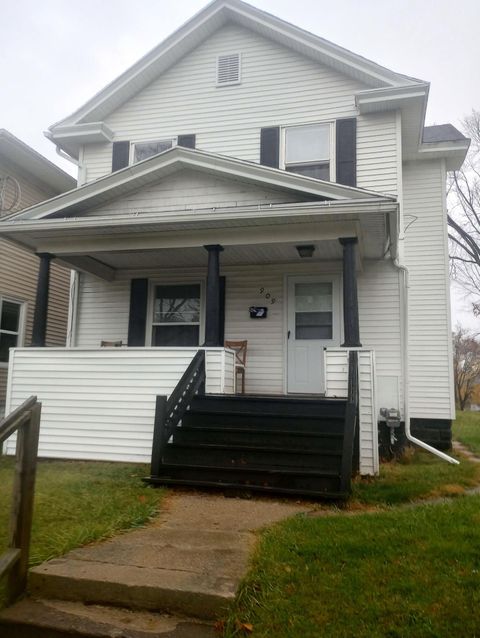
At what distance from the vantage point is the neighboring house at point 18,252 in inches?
472

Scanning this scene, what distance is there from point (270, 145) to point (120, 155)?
123 inches

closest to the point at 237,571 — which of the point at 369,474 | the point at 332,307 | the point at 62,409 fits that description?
the point at 369,474

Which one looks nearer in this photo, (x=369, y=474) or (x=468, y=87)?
(x=369, y=474)

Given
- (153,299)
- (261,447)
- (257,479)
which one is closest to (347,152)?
(153,299)

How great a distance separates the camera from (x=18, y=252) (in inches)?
493

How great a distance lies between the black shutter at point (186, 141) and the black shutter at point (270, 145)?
4.60 feet

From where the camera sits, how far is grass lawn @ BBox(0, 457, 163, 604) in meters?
3.93

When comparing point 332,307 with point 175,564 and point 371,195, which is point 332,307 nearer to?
point 371,195

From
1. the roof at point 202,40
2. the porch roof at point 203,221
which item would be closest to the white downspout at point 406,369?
the porch roof at point 203,221

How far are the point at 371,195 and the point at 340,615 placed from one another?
5.62 meters

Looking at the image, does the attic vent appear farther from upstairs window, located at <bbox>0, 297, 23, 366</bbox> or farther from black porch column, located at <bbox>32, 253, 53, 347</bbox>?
upstairs window, located at <bbox>0, 297, 23, 366</bbox>

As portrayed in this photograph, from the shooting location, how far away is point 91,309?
407 inches

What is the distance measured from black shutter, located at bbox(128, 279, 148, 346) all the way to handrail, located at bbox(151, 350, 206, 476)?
281 centimetres

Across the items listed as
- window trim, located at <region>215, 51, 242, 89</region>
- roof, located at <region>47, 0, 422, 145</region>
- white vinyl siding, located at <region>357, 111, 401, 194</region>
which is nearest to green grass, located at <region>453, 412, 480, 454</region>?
white vinyl siding, located at <region>357, 111, 401, 194</region>
